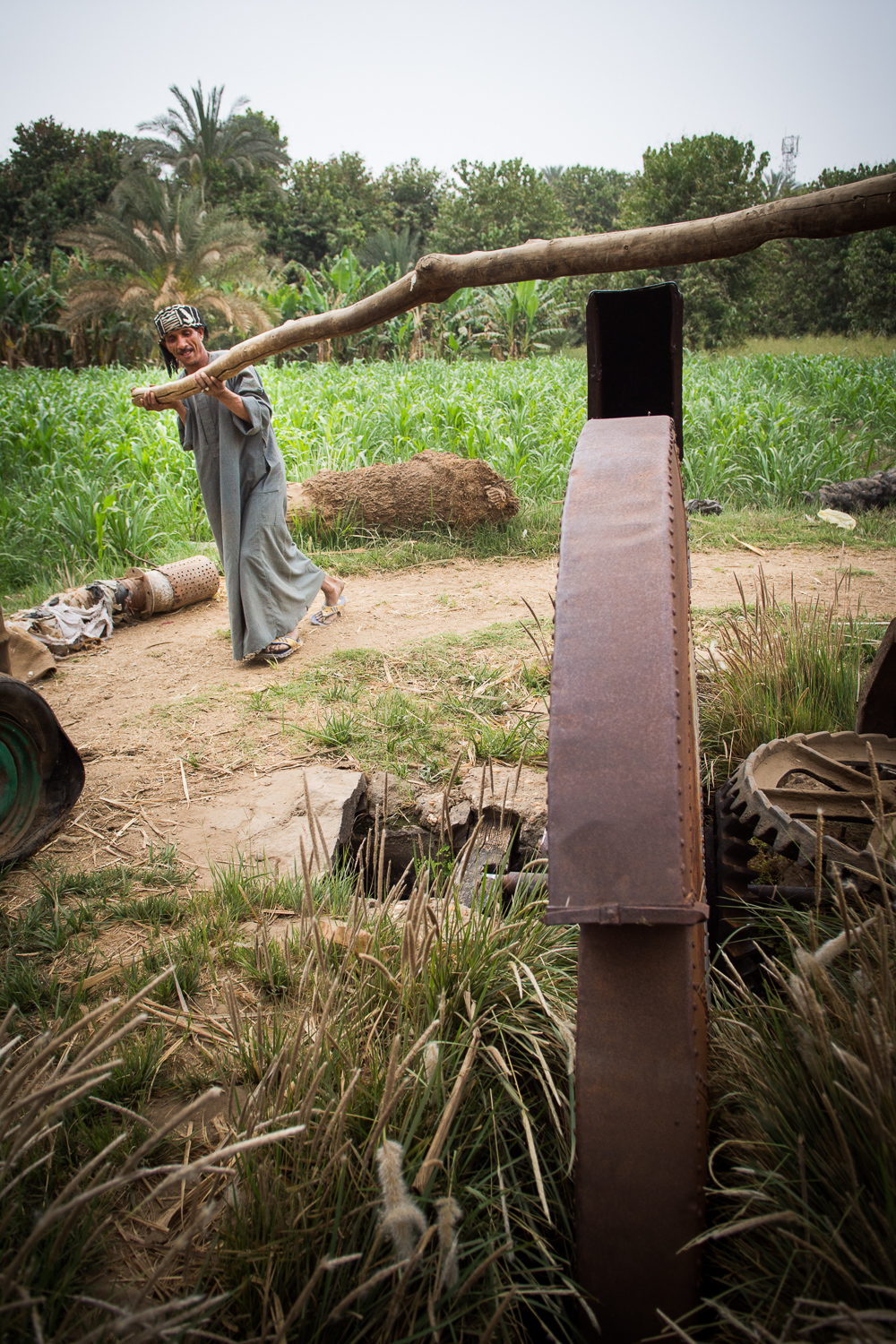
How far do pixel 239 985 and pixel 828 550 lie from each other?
5532 millimetres

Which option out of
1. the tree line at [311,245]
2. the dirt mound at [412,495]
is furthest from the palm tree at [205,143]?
the dirt mound at [412,495]

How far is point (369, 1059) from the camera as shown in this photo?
1328 millimetres

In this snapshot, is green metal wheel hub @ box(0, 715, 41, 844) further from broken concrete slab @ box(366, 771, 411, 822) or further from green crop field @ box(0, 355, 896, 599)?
green crop field @ box(0, 355, 896, 599)

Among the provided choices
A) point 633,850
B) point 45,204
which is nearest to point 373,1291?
point 633,850

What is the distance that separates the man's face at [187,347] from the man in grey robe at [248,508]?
0.22ft

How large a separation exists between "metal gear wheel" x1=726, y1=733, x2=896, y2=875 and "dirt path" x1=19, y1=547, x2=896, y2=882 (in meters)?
1.17

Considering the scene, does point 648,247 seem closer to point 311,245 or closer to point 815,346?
point 815,346

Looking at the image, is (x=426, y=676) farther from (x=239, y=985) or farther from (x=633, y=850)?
(x=633, y=850)

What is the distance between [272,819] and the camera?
108 inches

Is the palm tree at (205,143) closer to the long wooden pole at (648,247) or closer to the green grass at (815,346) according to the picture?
A: the green grass at (815,346)

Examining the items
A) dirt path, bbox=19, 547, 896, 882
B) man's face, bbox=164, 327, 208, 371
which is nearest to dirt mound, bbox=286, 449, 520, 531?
dirt path, bbox=19, 547, 896, 882

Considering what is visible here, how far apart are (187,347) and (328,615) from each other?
1.75 metres

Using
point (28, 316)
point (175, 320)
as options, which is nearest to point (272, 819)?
point (175, 320)

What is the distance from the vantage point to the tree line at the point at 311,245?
22328mm
